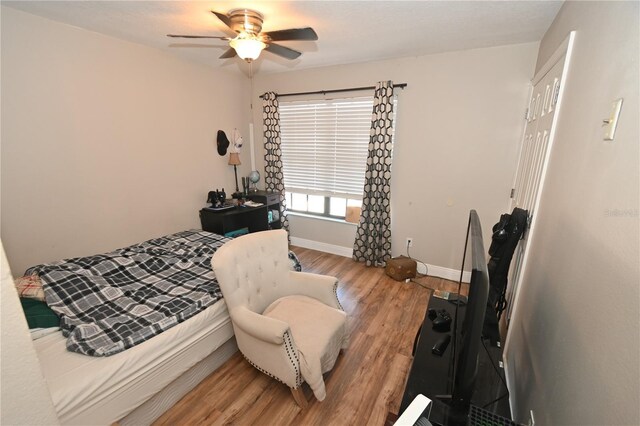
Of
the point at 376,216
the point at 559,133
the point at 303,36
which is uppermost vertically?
the point at 303,36

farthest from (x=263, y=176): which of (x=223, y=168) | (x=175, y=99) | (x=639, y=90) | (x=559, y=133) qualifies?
(x=639, y=90)

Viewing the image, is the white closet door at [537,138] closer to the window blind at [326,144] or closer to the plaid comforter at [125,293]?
the window blind at [326,144]

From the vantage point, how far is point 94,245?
262cm

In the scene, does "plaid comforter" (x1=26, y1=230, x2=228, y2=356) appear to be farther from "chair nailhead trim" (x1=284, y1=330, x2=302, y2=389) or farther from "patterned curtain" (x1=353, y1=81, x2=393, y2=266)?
"patterned curtain" (x1=353, y1=81, x2=393, y2=266)

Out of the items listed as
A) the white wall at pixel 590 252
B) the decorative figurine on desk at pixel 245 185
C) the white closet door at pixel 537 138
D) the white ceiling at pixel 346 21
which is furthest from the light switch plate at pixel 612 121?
the decorative figurine on desk at pixel 245 185

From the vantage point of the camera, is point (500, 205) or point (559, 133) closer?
point (559, 133)

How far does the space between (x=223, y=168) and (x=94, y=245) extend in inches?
68.7

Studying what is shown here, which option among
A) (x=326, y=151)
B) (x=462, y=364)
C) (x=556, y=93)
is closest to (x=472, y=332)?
(x=462, y=364)

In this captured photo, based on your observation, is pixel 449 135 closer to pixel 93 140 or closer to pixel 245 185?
pixel 245 185

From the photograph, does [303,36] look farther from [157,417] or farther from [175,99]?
[157,417]

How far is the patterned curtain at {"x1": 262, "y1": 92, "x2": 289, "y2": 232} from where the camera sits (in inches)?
151

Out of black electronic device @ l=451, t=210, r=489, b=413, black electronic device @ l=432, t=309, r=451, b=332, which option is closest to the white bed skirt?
black electronic device @ l=432, t=309, r=451, b=332

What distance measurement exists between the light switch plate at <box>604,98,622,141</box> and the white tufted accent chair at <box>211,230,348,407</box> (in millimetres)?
1598

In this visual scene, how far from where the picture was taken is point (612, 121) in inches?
35.9
